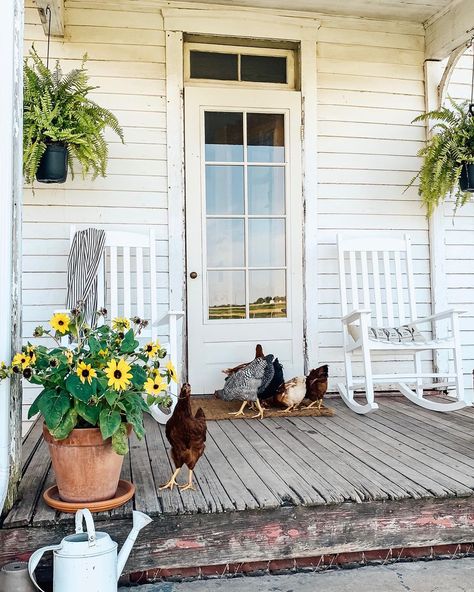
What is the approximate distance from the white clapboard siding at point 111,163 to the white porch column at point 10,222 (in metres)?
1.74

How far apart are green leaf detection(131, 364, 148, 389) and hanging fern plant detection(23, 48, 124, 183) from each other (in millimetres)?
1760

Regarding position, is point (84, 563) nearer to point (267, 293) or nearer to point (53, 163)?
point (53, 163)

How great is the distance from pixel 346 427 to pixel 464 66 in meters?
2.78

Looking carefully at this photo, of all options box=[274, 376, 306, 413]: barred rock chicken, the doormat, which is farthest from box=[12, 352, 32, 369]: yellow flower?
box=[274, 376, 306, 413]: barred rock chicken

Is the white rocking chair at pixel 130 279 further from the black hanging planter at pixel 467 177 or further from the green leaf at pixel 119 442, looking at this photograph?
the black hanging planter at pixel 467 177

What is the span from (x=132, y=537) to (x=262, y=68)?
127 inches

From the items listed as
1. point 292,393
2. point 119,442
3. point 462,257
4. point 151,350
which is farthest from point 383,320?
point 119,442

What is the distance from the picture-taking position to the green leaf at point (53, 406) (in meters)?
1.89

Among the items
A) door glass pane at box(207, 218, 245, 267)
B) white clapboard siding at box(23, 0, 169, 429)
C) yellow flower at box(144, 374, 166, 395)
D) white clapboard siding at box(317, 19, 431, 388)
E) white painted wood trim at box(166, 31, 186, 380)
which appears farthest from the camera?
white clapboard siding at box(317, 19, 431, 388)

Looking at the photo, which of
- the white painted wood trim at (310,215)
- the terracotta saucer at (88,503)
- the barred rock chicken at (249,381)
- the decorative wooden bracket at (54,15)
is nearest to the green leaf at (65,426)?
the terracotta saucer at (88,503)

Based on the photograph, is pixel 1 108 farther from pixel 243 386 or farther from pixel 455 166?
pixel 455 166

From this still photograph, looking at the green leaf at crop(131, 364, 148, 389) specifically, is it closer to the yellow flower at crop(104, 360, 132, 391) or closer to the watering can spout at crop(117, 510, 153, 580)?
the yellow flower at crop(104, 360, 132, 391)

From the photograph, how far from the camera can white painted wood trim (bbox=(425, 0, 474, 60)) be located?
12.7 feet

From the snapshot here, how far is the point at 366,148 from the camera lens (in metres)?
4.21
